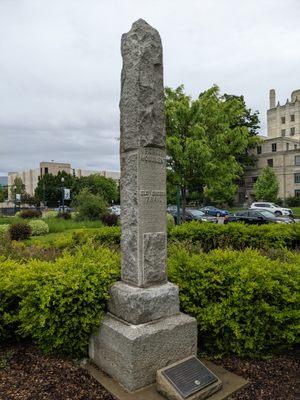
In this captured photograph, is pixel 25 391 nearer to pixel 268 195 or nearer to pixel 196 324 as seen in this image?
pixel 196 324

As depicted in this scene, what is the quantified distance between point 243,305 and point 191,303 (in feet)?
2.05

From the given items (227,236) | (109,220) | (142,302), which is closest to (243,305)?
(142,302)

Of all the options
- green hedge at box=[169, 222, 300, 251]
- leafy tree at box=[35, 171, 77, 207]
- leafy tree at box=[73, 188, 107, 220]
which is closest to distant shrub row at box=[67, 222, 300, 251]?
green hedge at box=[169, 222, 300, 251]

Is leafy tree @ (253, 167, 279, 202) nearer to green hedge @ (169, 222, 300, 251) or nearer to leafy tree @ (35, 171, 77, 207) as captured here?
leafy tree @ (35, 171, 77, 207)

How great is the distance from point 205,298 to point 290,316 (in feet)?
3.28

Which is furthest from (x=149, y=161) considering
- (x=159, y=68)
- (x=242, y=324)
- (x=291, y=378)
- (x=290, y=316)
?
(x=291, y=378)

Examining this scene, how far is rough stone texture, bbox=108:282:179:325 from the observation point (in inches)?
135

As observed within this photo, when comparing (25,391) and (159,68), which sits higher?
(159,68)

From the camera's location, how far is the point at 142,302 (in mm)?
3434

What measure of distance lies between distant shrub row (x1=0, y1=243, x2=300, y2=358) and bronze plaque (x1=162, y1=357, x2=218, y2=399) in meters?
0.55

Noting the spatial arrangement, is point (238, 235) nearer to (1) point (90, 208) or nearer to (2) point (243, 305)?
(2) point (243, 305)

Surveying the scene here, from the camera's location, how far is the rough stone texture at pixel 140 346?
319 cm

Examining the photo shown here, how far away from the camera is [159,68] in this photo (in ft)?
12.3

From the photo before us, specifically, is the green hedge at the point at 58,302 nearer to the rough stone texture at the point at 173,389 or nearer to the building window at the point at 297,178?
the rough stone texture at the point at 173,389
